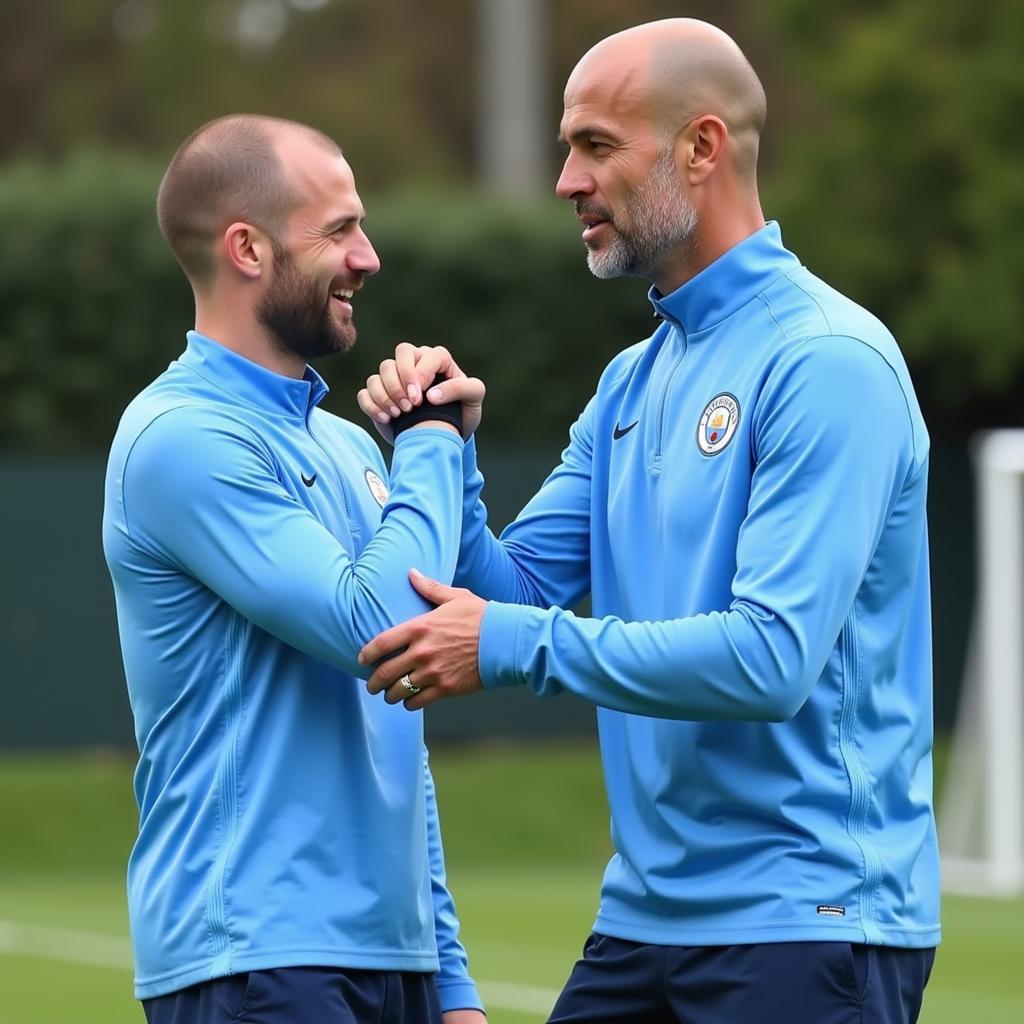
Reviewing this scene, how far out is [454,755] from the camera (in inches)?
727

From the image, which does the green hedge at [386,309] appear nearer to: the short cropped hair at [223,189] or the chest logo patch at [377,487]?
the chest logo patch at [377,487]

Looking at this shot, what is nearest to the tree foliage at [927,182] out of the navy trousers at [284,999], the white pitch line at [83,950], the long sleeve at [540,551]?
the white pitch line at [83,950]

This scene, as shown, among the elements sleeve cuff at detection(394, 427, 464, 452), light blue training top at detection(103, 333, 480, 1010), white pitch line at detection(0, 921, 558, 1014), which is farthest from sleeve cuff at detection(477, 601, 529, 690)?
white pitch line at detection(0, 921, 558, 1014)

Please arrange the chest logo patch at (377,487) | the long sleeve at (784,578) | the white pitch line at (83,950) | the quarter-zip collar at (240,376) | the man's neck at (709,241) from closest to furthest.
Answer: the long sleeve at (784,578) < the quarter-zip collar at (240,376) < the man's neck at (709,241) < the chest logo patch at (377,487) < the white pitch line at (83,950)

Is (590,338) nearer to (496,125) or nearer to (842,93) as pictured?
(842,93)

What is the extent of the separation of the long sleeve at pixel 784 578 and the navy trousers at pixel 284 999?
0.63 m

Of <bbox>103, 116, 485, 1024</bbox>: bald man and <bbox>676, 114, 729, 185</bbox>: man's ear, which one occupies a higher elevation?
<bbox>676, 114, 729, 185</bbox>: man's ear

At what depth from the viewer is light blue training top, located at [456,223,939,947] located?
13.1 ft

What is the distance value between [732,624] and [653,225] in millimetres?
881

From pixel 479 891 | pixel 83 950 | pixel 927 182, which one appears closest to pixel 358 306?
pixel 927 182

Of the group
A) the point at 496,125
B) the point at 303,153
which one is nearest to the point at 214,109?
the point at 496,125

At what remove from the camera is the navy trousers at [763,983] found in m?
4.08

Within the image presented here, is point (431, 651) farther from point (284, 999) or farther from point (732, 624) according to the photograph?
point (284, 999)

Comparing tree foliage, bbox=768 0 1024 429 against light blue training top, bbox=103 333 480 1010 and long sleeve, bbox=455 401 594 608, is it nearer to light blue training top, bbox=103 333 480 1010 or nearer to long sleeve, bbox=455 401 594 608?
long sleeve, bbox=455 401 594 608
